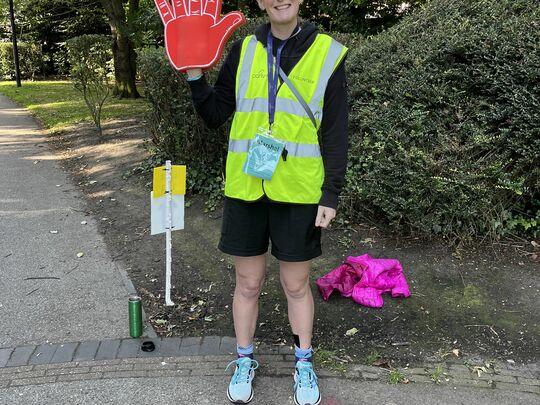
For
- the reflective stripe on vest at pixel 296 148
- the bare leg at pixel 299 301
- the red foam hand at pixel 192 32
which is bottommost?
the bare leg at pixel 299 301

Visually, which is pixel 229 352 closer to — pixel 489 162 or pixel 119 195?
pixel 489 162

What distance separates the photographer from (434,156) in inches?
168

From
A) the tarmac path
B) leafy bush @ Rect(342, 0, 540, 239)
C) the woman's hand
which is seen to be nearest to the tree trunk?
the tarmac path

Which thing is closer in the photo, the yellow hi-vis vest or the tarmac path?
the yellow hi-vis vest

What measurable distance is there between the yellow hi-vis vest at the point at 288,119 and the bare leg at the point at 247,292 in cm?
39

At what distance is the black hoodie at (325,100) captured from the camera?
234 centimetres

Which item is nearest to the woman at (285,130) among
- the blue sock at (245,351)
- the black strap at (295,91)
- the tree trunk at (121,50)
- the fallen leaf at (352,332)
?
the black strap at (295,91)

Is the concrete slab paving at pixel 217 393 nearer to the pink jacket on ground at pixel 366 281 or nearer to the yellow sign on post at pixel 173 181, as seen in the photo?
the pink jacket on ground at pixel 366 281

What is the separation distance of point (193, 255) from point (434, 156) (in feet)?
7.16

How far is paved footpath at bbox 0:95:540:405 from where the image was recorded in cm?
274

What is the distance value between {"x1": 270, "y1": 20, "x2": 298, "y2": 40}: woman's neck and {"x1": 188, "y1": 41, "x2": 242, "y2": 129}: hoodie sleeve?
197 mm

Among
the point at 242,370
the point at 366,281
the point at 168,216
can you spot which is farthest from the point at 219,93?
the point at 366,281

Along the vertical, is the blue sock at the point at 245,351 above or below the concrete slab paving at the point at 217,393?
above

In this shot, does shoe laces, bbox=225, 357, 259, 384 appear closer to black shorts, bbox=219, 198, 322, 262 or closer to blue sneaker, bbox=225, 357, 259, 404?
blue sneaker, bbox=225, 357, 259, 404
